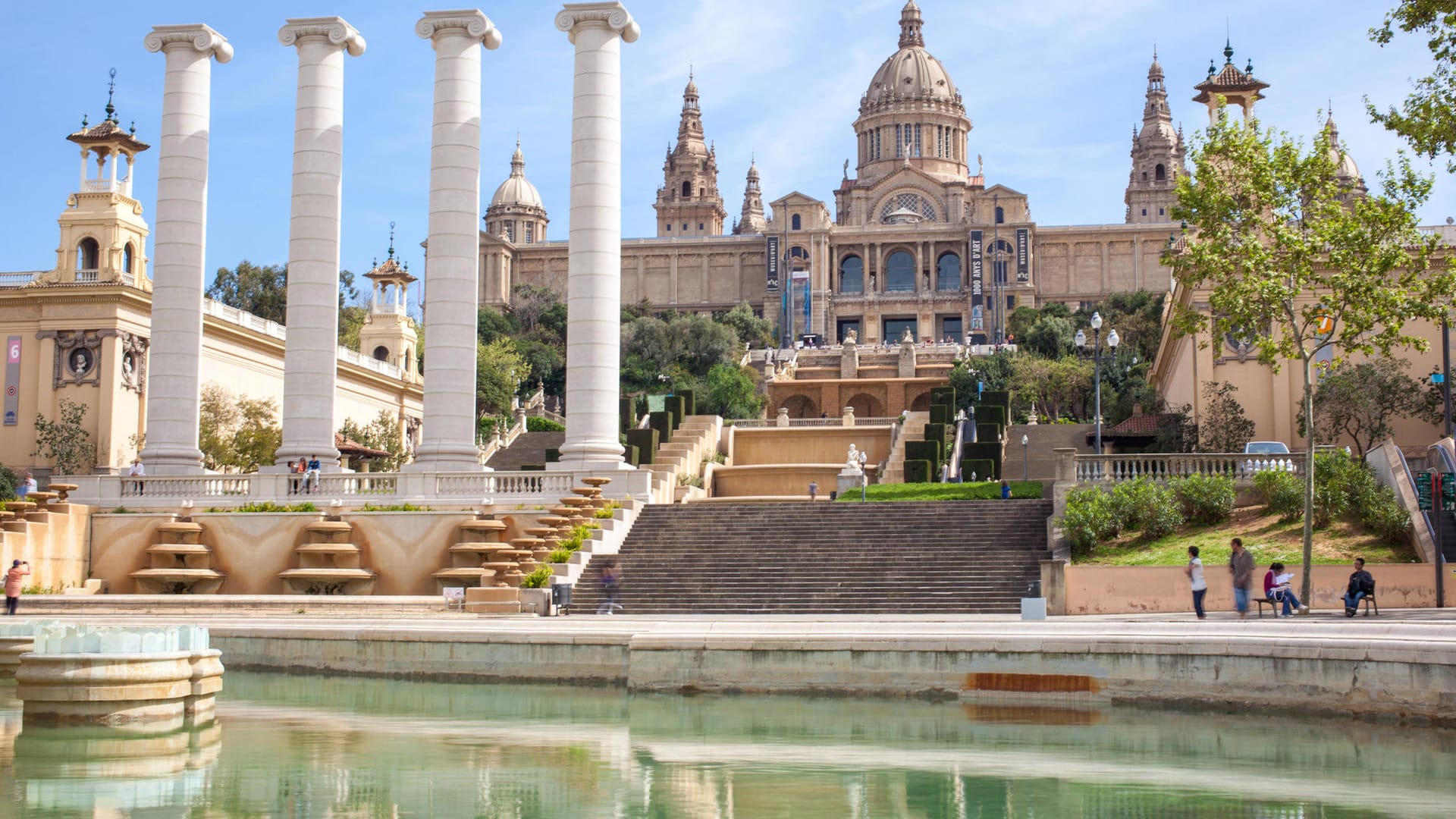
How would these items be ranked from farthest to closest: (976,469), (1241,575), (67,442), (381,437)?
(381,437) < (67,442) < (976,469) < (1241,575)

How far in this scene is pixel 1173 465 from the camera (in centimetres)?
3838

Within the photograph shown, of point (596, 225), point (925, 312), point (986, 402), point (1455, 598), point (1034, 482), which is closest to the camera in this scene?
point (1455, 598)

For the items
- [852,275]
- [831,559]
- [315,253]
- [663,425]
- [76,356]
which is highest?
[852,275]

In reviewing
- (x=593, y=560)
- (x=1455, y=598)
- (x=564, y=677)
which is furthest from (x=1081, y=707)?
(x=593, y=560)

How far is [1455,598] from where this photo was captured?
29672 millimetres

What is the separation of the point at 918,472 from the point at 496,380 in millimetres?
54985

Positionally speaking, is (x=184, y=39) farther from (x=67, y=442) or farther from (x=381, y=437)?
(x=381, y=437)

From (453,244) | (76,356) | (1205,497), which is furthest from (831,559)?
(76,356)

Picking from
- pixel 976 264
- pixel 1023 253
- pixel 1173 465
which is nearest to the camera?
pixel 1173 465

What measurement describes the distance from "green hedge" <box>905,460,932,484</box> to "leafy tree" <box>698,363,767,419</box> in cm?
3680

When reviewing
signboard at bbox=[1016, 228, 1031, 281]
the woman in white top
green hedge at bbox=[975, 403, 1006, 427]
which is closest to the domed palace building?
signboard at bbox=[1016, 228, 1031, 281]

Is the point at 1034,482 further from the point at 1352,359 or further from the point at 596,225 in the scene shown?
the point at 596,225

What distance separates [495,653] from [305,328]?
21402 millimetres

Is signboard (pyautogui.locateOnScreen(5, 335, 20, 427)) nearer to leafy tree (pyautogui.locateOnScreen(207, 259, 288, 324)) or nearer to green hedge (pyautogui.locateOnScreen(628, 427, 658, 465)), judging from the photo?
green hedge (pyautogui.locateOnScreen(628, 427, 658, 465))
